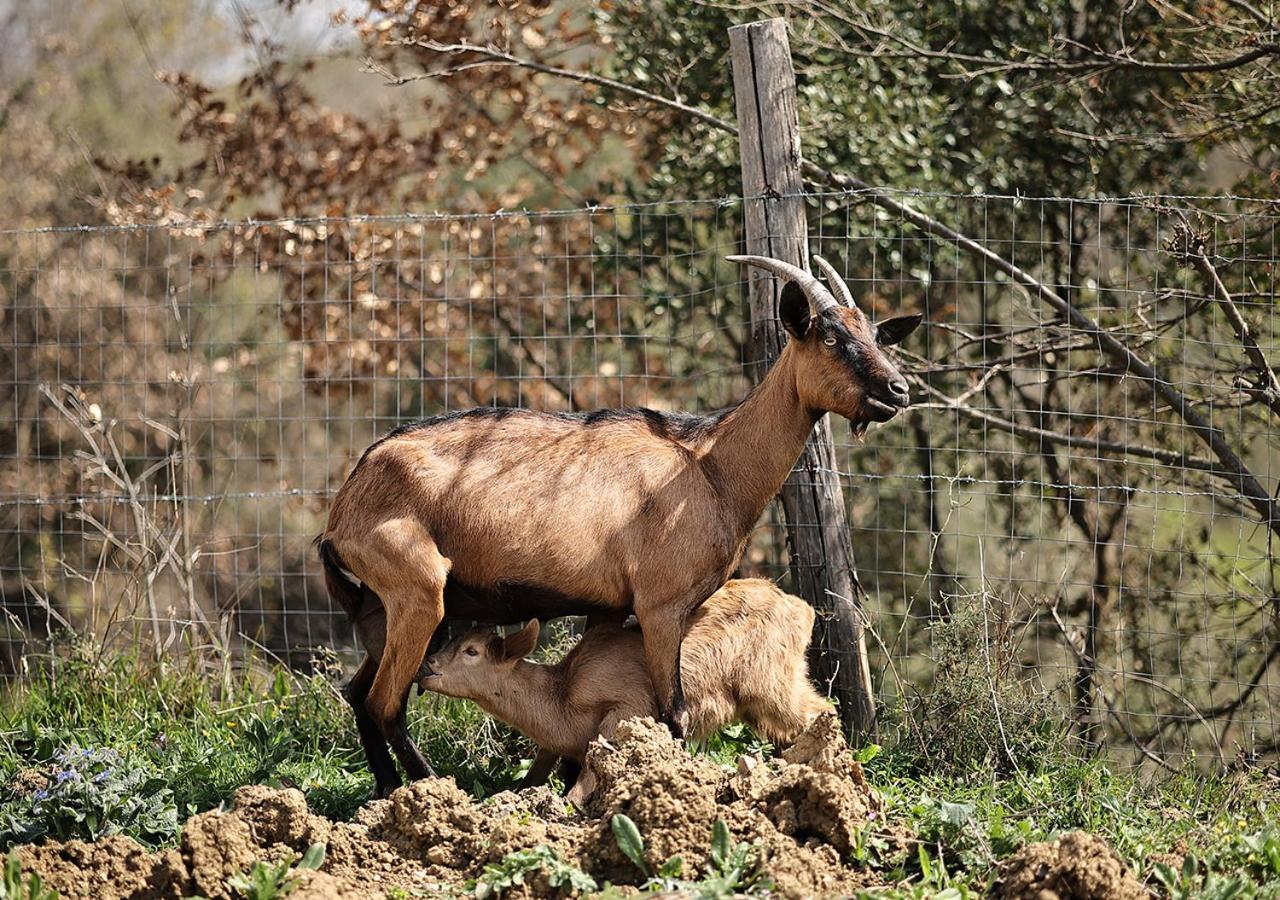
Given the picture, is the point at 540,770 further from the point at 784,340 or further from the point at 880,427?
the point at 880,427

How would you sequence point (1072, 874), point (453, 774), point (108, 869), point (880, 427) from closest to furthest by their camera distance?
point (1072, 874), point (108, 869), point (453, 774), point (880, 427)

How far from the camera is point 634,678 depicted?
592cm

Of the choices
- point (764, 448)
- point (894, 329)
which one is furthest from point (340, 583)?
point (894, 329)

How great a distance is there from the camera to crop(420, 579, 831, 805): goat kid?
592 cm

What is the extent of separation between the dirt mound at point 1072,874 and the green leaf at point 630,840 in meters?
1.18

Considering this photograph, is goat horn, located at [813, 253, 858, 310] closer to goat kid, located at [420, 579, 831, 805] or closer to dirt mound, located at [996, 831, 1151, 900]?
goat kid, located at [420, 579, 831, 805]

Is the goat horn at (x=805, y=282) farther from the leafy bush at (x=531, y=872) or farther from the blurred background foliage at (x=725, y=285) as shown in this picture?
the leafy bush at (x=531, y=872)

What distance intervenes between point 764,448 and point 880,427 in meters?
3.46

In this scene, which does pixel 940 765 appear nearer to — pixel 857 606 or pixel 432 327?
pixel 857 606

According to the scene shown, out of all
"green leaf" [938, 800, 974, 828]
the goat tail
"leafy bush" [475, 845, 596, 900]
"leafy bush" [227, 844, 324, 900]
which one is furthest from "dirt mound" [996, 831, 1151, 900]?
the goat tail

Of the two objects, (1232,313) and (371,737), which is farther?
(1232,313)

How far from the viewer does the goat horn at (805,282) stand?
570 centimetres

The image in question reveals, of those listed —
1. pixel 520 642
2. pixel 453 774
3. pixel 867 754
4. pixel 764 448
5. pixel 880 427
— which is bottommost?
pixel 453 774

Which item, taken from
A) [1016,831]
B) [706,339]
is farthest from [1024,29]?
[1016,831]
